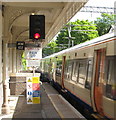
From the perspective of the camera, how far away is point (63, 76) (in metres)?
14.8

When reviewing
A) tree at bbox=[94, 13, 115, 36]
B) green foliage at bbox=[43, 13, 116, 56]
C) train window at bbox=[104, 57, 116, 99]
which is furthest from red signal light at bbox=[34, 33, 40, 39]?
tree at bbox=[94, 13, 115, 36]

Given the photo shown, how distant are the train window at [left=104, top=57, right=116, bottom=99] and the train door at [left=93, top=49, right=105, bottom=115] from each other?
Result: 0.43 m

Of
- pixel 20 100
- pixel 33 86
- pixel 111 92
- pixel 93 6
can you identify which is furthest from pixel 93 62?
pixel 93 6

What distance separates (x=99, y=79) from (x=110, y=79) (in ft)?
2.90

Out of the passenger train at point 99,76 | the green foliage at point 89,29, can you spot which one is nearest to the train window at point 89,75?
the passenger train at point 99,76

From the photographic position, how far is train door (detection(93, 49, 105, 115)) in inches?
285

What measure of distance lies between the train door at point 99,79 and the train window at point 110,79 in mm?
429

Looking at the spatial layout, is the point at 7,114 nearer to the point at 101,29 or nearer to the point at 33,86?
the point at 33,86

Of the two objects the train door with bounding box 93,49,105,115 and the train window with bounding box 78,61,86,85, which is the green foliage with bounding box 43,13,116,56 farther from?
the train door with bounding box 93,49,105,115

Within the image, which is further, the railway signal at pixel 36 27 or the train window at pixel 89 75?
the train window at pixel 89 75

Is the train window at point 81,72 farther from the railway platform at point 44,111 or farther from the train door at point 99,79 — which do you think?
the train door at point 99,79

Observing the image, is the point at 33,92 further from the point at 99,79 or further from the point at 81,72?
the point at 99,79

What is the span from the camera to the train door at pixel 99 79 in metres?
7.23

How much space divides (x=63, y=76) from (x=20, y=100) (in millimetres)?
2828
